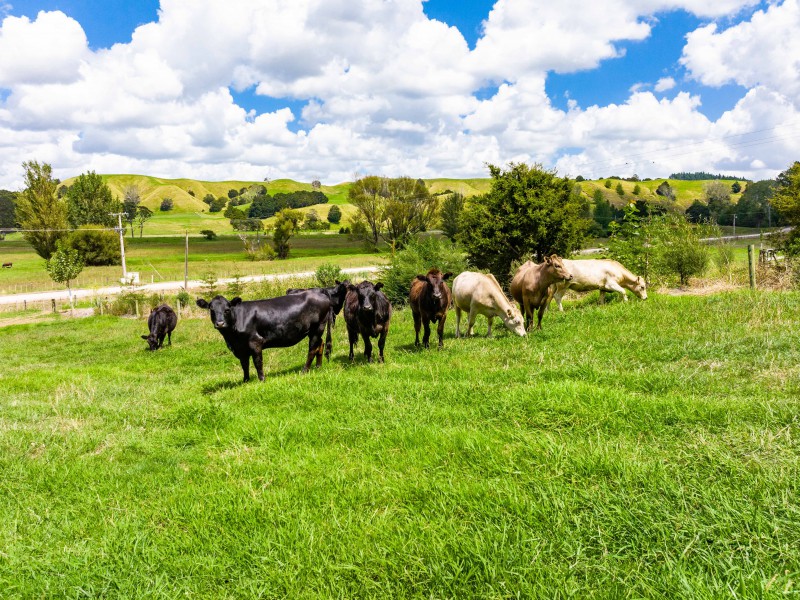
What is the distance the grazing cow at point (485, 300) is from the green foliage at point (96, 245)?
6859cm

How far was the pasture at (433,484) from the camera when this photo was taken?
2.94m

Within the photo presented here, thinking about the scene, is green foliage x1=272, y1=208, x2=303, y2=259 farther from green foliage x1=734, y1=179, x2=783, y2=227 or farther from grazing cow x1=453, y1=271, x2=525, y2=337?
green foliage x1=734, y1=179, x2=783, y2=227

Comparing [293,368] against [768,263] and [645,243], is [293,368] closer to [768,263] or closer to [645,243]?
[645,243]

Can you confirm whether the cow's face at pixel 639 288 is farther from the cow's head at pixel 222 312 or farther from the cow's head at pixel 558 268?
the cow's head at pixel 222 312

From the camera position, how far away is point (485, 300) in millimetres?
11578

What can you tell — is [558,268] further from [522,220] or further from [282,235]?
[282,235]

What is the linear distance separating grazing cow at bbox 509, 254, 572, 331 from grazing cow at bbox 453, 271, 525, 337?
89 cm

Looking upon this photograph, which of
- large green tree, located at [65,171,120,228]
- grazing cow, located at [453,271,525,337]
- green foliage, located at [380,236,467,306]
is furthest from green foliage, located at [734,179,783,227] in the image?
large green tree, located at [65,171,120,228]

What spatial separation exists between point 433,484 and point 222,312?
562 centimetres

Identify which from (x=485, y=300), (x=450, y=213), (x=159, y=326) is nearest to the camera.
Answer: (x=485, y=300)

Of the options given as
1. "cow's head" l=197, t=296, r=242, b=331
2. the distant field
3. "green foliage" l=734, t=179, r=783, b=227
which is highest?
"green foliage" l=734, t=179, r=783, b=227

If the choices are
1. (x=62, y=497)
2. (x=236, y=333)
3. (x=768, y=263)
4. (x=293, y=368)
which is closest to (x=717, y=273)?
(x=768, y=263)

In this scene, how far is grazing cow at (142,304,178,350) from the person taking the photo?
56.8 ft

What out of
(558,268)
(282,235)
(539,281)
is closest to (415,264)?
(539,281)
